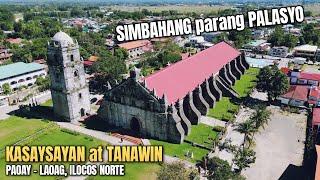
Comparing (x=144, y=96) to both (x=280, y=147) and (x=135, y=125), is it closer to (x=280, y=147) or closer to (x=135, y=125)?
(x=135, y=125)

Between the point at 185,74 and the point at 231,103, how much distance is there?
572 inches

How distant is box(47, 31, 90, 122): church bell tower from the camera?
228 feet

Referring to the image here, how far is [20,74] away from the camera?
334 ft

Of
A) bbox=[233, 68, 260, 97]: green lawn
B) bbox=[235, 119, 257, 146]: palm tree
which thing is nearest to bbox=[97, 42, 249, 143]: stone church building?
bbox=[233, 68, 260, 97]: green lawn

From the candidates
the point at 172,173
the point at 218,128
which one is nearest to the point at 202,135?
the point at 218,128

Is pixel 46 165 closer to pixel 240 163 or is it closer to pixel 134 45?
pixel 240 163

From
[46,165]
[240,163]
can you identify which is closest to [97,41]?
[46,165]

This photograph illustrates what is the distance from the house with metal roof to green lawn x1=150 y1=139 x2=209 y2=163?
57.5 metres

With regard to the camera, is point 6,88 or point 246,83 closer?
point 6,88

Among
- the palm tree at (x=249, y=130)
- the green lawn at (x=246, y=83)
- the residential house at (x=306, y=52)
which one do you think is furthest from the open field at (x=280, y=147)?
the residential house at (x=306, y=52)

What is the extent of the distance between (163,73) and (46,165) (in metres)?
29.6

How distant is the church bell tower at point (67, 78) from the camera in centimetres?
6944

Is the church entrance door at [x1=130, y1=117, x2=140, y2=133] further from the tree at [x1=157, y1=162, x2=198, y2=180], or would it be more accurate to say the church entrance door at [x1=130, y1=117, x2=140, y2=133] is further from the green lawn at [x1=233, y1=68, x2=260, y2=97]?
the green lawn at [x1=233, y1=68, x2=260, y2=97]

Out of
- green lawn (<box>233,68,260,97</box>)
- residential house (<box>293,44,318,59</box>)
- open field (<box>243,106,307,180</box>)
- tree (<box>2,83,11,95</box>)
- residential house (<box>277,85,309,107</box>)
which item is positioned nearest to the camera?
open field (<box>243,106,307,180</box>)
